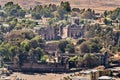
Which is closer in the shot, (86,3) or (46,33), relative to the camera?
(46,33)

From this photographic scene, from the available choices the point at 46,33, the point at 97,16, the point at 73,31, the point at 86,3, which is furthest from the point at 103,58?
the point at 86,3

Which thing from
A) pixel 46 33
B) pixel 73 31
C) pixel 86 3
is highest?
pixel 46 33

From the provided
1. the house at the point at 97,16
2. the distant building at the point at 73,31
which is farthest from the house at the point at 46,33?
the house at the point at 97,16

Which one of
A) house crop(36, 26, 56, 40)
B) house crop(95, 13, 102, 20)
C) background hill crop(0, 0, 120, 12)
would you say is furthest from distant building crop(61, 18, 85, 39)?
background hill crop(0, 0, 120, 12)

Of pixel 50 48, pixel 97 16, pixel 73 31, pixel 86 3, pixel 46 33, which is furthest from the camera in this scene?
pixel 86 3

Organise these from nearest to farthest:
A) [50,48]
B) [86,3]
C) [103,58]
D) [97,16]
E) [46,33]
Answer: [103,58] → [50,48] → [46,33] → [97,16] → [86,3]

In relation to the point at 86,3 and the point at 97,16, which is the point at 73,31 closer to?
the point at 97,16

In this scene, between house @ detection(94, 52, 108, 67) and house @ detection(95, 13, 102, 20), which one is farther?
house @ detection(95, 13, 102, 20)

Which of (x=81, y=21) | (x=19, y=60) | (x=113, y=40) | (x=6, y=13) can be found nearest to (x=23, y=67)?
(x=19, y=60)

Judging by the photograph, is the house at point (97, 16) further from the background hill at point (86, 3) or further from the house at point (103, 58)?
the house at point (103, 58)

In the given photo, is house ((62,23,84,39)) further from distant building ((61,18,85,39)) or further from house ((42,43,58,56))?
house ((42,43,58,56))

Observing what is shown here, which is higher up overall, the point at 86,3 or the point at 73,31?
the point at 73,31

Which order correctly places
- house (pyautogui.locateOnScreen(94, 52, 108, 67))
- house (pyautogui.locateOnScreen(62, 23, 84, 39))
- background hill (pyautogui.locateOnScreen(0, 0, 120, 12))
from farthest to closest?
1. background hill (pyautogui.locateOnScreen(0, 0, 120, 12))
2. house (pyautogui.locateOnScreen(62, 23, 84, 39))
3. house (pyautogui.locateOnScreen(94, 52, 108, 67))
